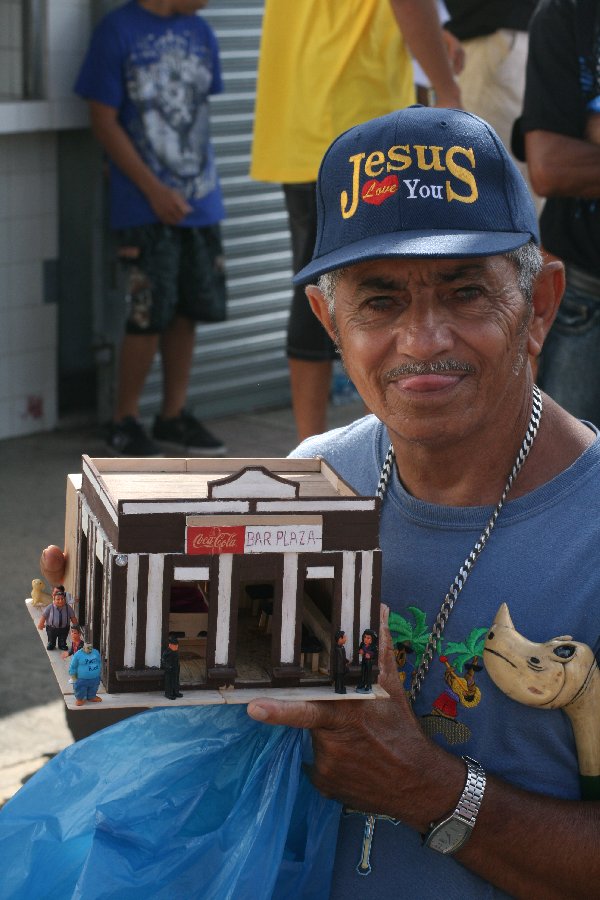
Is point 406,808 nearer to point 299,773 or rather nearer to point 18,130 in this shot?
point 299,773

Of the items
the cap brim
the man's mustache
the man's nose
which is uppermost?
the cap brim

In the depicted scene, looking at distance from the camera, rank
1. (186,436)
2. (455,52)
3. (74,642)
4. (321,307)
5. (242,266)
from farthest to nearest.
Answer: (242,266)
(186,436)
(455,52)
(321,307)
(74,642)

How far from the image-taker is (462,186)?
217cm

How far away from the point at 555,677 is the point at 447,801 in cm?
24

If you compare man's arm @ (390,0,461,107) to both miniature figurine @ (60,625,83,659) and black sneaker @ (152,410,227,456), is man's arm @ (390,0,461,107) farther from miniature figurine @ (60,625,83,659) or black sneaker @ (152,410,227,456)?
miniature figurine @ (60,625,83,659)

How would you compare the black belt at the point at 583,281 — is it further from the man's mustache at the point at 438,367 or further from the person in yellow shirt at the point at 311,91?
the man's mustache at the point at 438,367

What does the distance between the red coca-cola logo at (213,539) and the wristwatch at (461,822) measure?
541 millimetres

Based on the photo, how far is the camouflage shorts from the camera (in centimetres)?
662

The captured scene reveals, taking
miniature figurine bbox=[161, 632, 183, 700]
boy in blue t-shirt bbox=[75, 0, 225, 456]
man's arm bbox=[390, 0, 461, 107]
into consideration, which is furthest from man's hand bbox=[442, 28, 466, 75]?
miniature figurine bbox=[161, 632, 183, 700]

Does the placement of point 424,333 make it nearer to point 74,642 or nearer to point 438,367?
point 438,367

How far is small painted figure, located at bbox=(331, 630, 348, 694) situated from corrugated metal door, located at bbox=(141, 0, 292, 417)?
17.8 feet

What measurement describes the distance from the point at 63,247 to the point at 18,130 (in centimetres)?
68

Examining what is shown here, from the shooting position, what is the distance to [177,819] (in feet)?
Answer: 7.14

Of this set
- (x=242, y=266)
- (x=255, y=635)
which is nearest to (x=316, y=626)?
(x=255, y=635)
